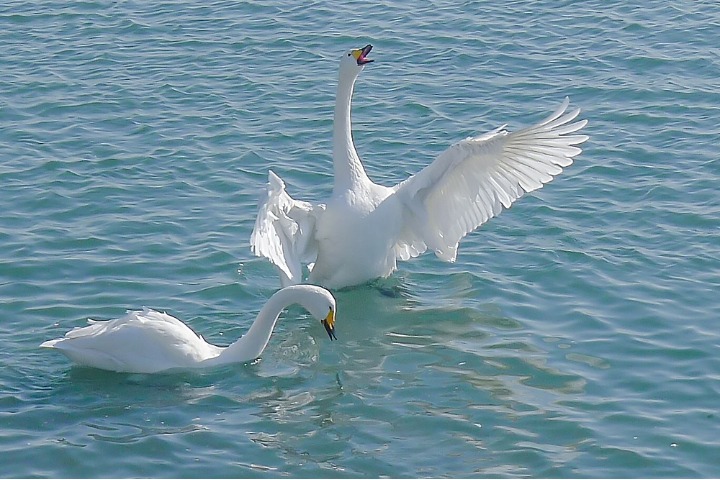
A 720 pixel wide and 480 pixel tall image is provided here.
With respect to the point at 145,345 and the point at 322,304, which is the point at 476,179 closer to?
the point at 322,304

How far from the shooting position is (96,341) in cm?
958

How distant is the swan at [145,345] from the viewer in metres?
9.58

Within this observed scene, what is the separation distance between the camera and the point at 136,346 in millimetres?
9633

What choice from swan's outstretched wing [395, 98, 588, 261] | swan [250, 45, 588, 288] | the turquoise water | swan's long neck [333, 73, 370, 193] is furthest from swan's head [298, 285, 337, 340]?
swan's outstretched wing [395, 98, 588, 261]

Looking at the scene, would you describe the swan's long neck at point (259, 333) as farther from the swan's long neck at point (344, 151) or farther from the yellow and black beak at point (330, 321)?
the swan's long neck at point (344, 151)

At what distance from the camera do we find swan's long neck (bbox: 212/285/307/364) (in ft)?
32.4

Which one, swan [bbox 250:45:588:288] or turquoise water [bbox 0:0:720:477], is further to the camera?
swan [bbox 250:45:588:288]

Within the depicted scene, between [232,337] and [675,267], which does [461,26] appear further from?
[232,337]

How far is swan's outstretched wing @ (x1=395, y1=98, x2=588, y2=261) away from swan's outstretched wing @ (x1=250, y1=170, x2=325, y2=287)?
85 cm

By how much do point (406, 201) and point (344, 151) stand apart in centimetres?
65

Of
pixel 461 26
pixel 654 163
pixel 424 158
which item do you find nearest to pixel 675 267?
pixel 654 163

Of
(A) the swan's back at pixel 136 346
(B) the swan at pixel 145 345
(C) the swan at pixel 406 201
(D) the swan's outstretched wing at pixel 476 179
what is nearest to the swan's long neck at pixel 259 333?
(B) the swan at pixel 145 345

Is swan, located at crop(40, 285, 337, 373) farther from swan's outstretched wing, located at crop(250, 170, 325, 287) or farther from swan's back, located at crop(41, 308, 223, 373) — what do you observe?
swan's outstretched wing, located at crop(250, 170, 325, 287)

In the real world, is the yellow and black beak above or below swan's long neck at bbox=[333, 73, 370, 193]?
below
